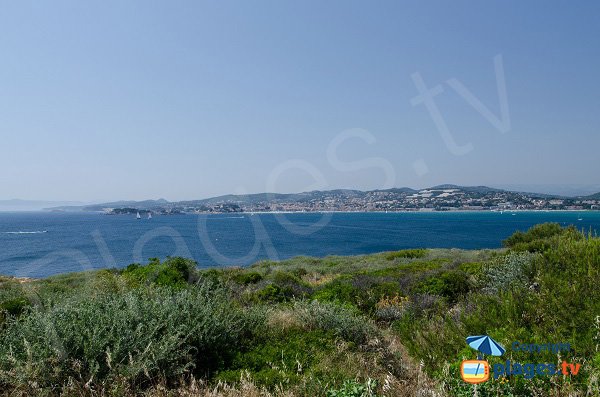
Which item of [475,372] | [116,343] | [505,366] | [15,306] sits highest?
[475,372]

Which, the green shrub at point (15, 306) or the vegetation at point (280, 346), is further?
the green shrub at point (15, 306)

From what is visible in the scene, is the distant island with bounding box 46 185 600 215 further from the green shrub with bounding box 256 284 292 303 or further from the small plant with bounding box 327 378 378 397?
the small plant with bounding box 327 378 378 397

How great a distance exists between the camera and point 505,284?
6.75 m

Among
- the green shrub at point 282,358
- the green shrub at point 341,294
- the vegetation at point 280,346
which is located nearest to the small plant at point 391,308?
the green shrub at point 341,294

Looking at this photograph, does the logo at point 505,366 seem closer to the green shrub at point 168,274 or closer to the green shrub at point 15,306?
the green shrub at point 15,306

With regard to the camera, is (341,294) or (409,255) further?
(409,255)

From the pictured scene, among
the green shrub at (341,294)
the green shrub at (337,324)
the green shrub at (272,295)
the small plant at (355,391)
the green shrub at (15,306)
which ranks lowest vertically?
the green shrub at (272,295)

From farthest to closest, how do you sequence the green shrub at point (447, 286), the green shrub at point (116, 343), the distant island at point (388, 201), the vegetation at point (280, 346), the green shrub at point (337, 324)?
the distant island at point (388, 201) → the green shrub at point (447, 286) → the green shrub at point (337, 324) → the green shrub at point (116, 343) → the vegetation at point (280, 346)

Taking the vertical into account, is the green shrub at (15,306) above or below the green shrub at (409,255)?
above

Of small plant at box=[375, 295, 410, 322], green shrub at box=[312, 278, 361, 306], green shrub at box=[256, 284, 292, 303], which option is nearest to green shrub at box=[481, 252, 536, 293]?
small plant at box=[375, 295, 410, 322]

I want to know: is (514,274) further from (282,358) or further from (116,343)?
(116,343)

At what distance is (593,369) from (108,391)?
4.11 meters

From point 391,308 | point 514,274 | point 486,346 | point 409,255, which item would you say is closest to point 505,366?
point 486,346

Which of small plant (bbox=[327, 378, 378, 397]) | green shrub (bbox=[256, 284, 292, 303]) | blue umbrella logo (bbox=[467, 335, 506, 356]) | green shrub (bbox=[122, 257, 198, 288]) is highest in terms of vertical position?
blue umbrella logo (bbox=[467, 335, 506, 356])
